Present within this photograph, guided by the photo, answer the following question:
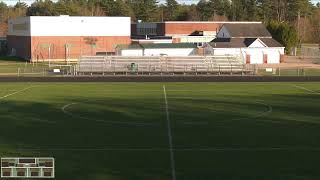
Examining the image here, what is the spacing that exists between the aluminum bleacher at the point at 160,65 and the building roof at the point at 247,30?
23210mm

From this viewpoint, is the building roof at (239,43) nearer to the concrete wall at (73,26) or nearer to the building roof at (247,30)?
the building roof at (247,30)

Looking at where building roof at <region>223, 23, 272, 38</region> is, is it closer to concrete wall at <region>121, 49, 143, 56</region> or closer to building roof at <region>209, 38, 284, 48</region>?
building roof at <region>209, 38, 284, 48</region>

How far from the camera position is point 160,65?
208 feet

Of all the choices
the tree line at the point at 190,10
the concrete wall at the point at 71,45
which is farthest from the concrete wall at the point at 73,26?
the tree line at the point at 190,10

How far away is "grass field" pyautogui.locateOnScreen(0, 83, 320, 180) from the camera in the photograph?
57.0 feet

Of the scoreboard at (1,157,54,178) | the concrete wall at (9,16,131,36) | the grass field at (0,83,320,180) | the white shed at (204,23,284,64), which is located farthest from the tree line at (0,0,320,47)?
the scoreboard at (1,157,54,178)

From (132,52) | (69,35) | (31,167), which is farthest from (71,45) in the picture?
(31,167)

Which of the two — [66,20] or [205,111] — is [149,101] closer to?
[205,111]

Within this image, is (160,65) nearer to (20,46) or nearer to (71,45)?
(71,45)

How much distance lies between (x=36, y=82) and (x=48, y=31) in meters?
33.0

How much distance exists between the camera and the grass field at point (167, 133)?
1738cm

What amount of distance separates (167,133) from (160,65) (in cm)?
3967

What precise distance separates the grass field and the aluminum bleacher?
60.7 ft

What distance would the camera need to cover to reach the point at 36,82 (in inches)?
2036
